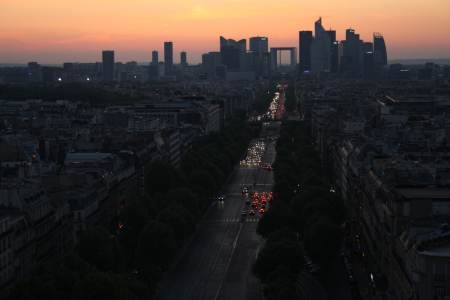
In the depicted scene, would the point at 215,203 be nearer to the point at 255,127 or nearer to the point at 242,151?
the point at 242,151

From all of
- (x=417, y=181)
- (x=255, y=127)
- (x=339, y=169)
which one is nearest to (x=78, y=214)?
(x=417, y=181)

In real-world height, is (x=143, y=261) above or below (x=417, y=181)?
below

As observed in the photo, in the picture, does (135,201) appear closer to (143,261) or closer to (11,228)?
(143,261)

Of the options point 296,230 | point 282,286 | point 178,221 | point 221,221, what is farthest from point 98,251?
point 221,221

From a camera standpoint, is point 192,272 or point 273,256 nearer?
point 273,256

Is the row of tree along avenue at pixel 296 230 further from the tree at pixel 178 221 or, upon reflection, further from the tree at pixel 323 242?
the tree at pixel 178 221

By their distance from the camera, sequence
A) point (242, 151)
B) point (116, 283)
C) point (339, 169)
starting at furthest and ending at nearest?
point (242, 151) < point (339, 169) < point (116, 283)

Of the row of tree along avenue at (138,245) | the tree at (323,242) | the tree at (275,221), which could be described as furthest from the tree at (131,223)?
the tree at (323,242)

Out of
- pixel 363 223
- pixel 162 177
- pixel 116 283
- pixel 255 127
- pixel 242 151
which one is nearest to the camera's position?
pixel 116 283
